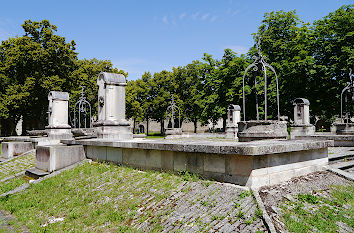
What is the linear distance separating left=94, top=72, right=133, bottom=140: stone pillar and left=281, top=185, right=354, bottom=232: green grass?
24.2ft

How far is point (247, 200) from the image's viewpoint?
3.81 metres

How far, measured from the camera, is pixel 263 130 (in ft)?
25.6

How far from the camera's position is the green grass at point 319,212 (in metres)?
3.34

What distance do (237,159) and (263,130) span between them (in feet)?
12.5

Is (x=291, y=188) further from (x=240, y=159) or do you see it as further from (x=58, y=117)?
(x=58, y=117)

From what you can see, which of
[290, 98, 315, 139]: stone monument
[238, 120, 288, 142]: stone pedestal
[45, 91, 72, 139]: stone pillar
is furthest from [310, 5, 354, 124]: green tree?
[45, 91, 72, 139]: stone pillar

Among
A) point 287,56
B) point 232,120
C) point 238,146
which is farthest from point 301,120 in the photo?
point 238,146

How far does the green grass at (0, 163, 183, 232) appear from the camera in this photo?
4.40 m

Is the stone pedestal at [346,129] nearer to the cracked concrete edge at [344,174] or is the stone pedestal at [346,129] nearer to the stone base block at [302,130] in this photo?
the stone base block at [302,130]

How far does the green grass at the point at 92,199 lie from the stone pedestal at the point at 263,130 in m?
3.54

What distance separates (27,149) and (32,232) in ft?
29.2

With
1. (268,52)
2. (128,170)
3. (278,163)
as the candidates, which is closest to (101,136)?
(128,170)

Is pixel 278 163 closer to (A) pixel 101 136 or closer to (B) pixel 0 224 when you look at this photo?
(B) pixel 0 224

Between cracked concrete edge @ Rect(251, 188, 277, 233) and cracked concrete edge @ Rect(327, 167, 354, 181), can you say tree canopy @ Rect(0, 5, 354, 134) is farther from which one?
cracked concrete edge @ Rect(251, 188, 277, 233)
